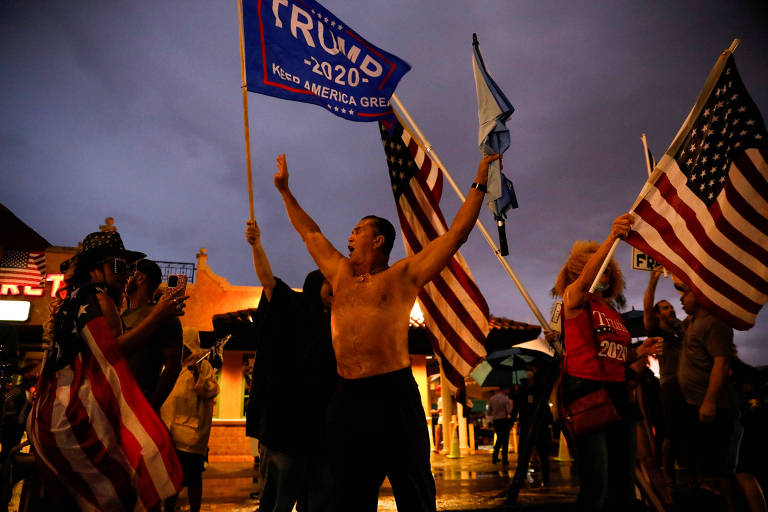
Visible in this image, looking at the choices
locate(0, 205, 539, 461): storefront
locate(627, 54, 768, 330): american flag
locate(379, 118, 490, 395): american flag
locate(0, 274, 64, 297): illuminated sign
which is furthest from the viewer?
locate(0, 274, 64, 297): illuminated sign

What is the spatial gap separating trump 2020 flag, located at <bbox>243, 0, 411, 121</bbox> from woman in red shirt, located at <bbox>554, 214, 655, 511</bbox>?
263cm

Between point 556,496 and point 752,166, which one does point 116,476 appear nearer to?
point 752,166

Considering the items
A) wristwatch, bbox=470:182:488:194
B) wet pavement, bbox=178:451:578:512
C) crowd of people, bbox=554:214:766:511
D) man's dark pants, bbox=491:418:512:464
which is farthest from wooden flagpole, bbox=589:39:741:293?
man's dark pants, bbox=491:418:512:464

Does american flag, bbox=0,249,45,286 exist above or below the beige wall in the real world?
above

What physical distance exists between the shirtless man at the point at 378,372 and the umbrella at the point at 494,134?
1.62 m

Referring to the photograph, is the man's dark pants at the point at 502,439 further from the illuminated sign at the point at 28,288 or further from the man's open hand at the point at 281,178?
the illuminated sign at the point at 28,288

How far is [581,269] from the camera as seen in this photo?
4.11 m

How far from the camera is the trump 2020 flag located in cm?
441

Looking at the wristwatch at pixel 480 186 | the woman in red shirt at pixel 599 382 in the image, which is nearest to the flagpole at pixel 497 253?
the woman in red shirt at pixel 599 382

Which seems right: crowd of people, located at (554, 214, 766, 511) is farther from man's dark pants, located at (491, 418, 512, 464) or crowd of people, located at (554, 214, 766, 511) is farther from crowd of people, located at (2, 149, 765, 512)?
man's dark pants, located at (491, 418, 512, 464)

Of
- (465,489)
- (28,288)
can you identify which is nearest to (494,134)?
(465,489)

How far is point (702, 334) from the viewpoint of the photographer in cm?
445

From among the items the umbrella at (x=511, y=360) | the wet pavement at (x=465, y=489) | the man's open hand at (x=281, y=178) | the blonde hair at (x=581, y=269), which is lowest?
the wet pavement at (x=465, y=489)

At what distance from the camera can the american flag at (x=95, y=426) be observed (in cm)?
254
